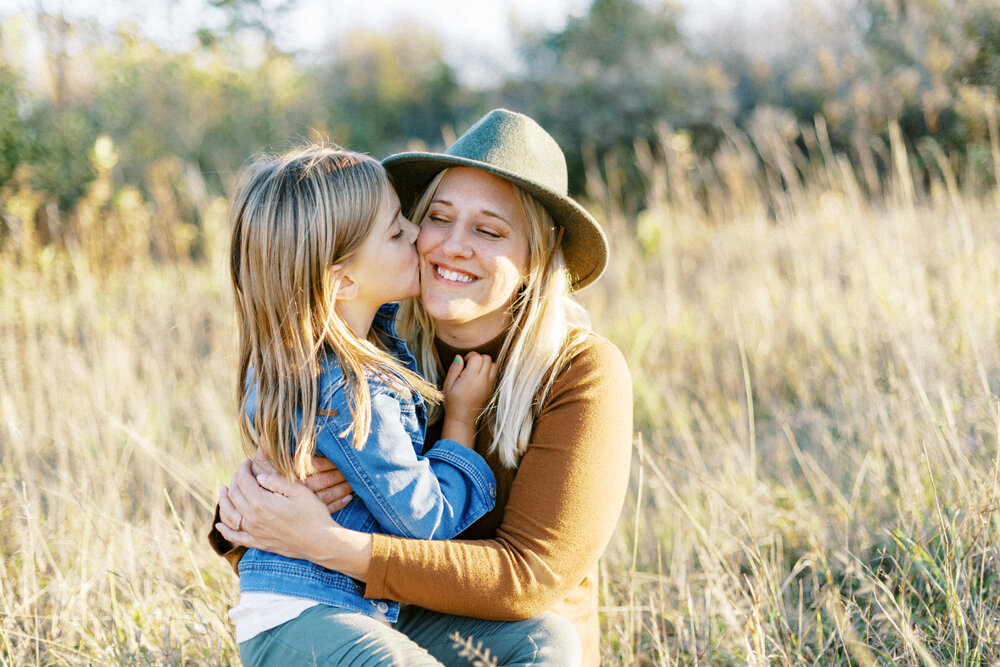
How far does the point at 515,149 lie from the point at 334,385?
2.61ft

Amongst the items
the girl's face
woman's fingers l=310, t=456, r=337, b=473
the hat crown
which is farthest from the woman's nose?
woman's fingers l=310, t=456, r=337, b=473

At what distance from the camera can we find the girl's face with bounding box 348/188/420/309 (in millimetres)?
1981

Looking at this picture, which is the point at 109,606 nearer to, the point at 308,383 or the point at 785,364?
the point at 308,383

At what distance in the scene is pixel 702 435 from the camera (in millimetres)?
3893

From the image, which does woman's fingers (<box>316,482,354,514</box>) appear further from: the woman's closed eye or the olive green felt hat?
the olive green felt hat

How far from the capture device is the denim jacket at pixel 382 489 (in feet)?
5.69

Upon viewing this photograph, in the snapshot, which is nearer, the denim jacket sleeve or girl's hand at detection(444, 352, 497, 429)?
the denim jacket sleeve

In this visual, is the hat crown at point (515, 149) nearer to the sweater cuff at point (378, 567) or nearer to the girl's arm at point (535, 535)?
the girl's arm at point (535, 535)

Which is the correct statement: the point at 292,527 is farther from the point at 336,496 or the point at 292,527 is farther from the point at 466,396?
the point at 466,396

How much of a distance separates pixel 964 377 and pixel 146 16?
10.1m

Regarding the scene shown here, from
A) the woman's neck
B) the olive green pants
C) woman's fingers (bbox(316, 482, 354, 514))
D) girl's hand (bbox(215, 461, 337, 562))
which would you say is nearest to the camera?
the olive green pants

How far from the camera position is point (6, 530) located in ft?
9.35

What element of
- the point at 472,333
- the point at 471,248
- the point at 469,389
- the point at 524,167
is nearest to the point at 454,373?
the point at 469,389

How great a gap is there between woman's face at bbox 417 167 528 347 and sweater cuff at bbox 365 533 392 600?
66 centimetres
